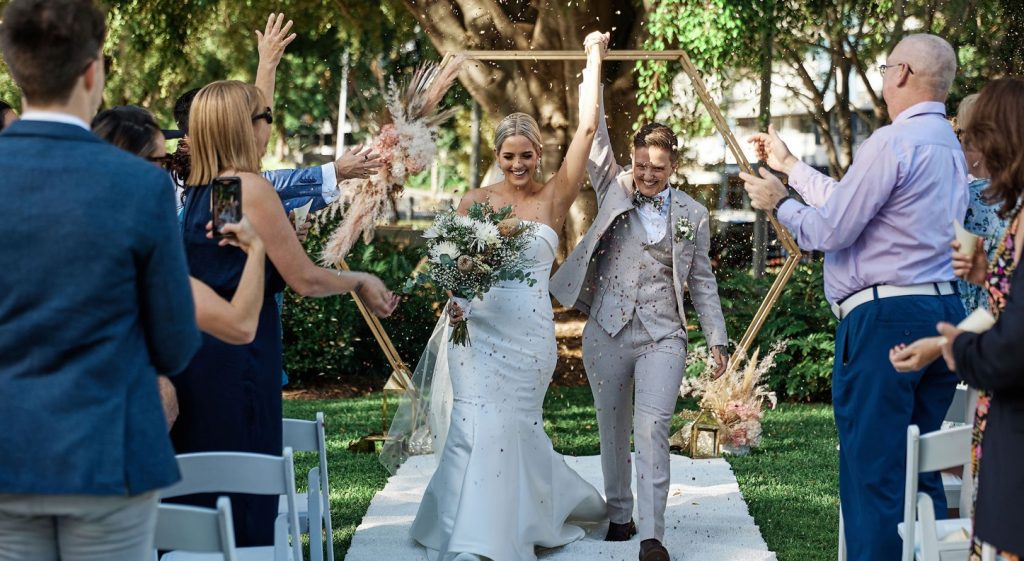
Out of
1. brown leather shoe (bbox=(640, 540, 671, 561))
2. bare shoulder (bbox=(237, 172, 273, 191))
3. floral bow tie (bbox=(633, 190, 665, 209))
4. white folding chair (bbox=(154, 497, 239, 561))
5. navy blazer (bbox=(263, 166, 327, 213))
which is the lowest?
brown leather shoe (bbox=(640, 540, 671, 561))

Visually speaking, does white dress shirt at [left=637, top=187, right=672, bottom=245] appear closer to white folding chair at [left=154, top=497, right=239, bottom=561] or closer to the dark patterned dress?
the dark patterned dress

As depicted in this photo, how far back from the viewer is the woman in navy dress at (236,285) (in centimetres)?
415

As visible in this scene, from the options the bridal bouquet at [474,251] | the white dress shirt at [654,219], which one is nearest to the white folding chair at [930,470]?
the bridal bouquet at [474,251]

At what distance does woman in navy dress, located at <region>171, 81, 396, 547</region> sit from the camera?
4148 mm

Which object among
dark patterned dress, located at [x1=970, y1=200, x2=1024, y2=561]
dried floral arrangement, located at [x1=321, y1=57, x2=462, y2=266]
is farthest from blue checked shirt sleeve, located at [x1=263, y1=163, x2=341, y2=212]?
dark patterned dress, located at [x1=970, y1=200, x2=1024, y2=561]

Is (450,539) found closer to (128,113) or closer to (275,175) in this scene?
(275,175)

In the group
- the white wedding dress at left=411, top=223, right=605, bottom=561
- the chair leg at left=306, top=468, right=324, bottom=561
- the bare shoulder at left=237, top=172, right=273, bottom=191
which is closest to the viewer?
the bare shoulder at left=237, top=172, right=273, bottom=191

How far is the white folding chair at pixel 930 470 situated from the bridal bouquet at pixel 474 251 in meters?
2.36

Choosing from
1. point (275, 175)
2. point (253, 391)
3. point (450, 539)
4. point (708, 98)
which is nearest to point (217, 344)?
point (253, 391)

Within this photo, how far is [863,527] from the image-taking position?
15.6ft

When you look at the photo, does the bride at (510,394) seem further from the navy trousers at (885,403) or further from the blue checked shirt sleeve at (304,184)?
the navy trousers at (885,403)

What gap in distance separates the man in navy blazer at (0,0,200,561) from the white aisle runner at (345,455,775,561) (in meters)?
3.61

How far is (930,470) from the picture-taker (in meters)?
3.88

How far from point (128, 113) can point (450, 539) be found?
Answer: 8.95ft
